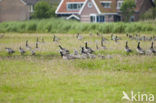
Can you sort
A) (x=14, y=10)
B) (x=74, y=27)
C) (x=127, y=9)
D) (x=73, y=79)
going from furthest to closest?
(x=14, y=10)
(x=127, y=9)
(x=74, y=27)
(x=73, y=79)

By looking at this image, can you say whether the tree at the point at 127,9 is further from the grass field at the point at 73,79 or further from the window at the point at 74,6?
the grass field at the point at 73,79

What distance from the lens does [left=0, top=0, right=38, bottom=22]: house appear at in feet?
275

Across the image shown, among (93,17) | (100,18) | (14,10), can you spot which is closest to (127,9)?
(100,18)

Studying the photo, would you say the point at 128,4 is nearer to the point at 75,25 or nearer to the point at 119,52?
the point at 75,25

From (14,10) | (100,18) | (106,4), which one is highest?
(106,4)

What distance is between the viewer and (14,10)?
8488cm

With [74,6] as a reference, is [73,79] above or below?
above

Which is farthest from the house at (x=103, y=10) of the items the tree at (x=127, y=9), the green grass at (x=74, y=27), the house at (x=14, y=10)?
the green grass at (x=74, y=27)

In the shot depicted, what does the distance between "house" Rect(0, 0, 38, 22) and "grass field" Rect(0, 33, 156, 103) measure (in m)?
57.0

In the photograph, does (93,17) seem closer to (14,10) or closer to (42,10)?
(42,10)

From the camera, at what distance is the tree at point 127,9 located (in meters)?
71.5

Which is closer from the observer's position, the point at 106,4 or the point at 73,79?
the point at 73,79

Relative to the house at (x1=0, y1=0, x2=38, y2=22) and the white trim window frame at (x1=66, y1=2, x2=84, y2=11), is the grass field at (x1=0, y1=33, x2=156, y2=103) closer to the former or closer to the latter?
the white trim window frame at (x1=66, y1=2, x2=84, y2=11)

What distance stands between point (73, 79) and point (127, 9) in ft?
179
